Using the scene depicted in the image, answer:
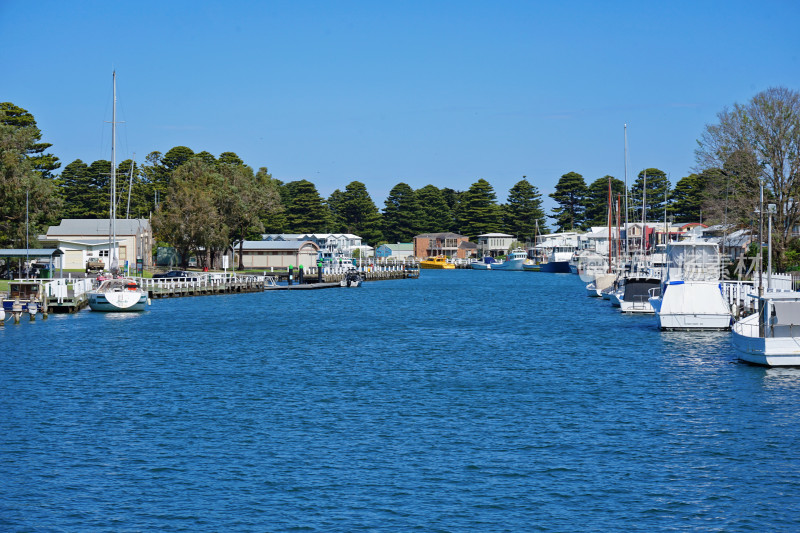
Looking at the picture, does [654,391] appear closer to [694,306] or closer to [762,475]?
[762,475]

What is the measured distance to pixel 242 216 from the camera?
126188 millimetres

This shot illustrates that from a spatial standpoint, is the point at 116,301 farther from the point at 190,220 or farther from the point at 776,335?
the point at 776,335

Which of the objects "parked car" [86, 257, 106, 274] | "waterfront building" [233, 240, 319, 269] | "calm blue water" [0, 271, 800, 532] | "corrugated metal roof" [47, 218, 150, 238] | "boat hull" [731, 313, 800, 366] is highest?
"corrugated metal roof" [47, 218, 150, 238]

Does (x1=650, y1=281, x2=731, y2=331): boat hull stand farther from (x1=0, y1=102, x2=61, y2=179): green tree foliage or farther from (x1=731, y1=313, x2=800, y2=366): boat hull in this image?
(x1=0, y1=102, x2=61, y2=179): green tree foliage

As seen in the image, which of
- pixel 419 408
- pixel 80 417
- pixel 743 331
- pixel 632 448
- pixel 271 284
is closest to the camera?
pixel 632 448

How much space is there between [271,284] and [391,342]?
58813mm

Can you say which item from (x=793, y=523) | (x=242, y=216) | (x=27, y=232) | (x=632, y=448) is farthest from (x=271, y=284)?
(x=793, y=523)

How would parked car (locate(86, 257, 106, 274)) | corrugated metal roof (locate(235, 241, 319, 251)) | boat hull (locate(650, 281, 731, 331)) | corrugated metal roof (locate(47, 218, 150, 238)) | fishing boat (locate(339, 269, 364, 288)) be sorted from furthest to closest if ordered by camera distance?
corrugated metal roof (locate(235, 241, 319, 251)) < fishing boat (locate(339, 269, 364, 288)) < corrugated metal roof (locate(47, 218, 150, 238)) < parked car (locate(86, 257, 106, 274)) < boat hull (locate(650, 281, 731, 331))

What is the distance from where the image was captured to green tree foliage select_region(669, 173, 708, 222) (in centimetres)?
18750

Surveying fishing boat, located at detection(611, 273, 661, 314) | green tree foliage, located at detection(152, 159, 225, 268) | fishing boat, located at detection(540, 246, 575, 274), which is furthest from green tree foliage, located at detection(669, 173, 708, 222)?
fishing boat, located at detection(611, 273, 661, 314)

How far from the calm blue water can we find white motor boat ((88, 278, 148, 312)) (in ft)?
44.0

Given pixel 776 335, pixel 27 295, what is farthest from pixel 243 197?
pixel 776 335

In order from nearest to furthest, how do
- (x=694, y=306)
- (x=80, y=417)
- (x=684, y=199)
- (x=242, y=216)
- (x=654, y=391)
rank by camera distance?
(x=80, y=417), (x=654, y=391), (x=694, y=306), (x=242, y=216), (x=684, y=199)

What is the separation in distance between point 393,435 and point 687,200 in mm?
176321
